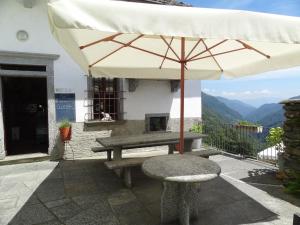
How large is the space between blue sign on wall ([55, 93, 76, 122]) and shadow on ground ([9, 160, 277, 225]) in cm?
220

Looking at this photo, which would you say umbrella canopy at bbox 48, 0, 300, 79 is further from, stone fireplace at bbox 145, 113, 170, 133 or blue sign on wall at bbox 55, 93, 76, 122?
stone fireplace at bbox 145, 113, 170, 133

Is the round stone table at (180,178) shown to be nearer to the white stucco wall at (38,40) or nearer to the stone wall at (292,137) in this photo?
the stone wall at (292,137)

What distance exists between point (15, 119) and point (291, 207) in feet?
35.7

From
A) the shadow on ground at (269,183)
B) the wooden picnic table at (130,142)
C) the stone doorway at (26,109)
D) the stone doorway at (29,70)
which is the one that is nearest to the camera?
the shadow on ground at (269,183)

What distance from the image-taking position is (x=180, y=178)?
2.74 meters

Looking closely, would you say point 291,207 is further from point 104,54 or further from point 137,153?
point 137,153

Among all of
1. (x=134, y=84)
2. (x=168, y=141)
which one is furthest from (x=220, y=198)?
(x=134, y=84)

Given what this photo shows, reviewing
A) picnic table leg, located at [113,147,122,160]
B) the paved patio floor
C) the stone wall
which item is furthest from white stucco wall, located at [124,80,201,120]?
the stone wall

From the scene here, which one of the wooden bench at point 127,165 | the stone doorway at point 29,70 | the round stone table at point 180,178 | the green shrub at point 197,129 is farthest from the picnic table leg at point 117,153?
the green shrub at point 197,129

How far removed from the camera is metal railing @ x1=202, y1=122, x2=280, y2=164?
23.6 feet

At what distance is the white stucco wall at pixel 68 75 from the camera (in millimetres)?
6583

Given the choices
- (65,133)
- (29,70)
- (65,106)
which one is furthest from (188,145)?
(29,70)

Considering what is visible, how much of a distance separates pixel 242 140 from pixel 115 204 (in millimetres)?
4890

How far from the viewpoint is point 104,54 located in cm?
473
